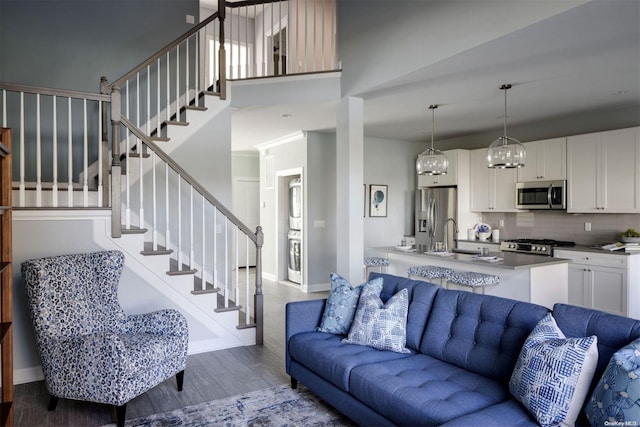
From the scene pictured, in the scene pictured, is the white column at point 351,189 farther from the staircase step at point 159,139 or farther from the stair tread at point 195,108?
the staircase step at point 159,139

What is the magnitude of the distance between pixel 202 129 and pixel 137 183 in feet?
3.28

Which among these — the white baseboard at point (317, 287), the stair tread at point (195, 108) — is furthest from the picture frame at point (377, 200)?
the stair tread at point (195, 108)

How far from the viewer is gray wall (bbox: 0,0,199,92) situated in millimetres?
4777

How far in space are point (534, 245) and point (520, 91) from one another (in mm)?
2290

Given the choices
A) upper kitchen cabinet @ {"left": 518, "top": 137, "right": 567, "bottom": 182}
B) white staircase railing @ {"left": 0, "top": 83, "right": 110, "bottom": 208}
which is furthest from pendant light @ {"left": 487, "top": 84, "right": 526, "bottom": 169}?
white staircase railing @ {"left": 0, "top": 83, "right": 110, "bottom": 208}

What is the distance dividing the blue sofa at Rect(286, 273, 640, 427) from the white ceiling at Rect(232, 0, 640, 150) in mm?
1962

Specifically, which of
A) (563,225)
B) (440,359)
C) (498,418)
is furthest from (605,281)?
(498,418)

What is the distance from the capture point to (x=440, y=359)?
104 inches

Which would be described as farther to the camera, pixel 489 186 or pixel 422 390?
pixel 489 186

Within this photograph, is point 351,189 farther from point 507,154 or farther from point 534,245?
point 534,245

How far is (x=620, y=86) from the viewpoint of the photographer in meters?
4.50

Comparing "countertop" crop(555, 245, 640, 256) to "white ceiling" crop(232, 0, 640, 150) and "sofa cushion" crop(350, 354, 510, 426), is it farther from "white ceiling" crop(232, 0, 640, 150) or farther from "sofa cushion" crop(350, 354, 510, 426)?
"sofa cushion" crop(350, 354, 510, 426)

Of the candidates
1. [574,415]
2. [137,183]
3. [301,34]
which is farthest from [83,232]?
[301,34]

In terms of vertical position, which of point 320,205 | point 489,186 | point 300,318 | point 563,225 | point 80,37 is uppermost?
point 80,37
